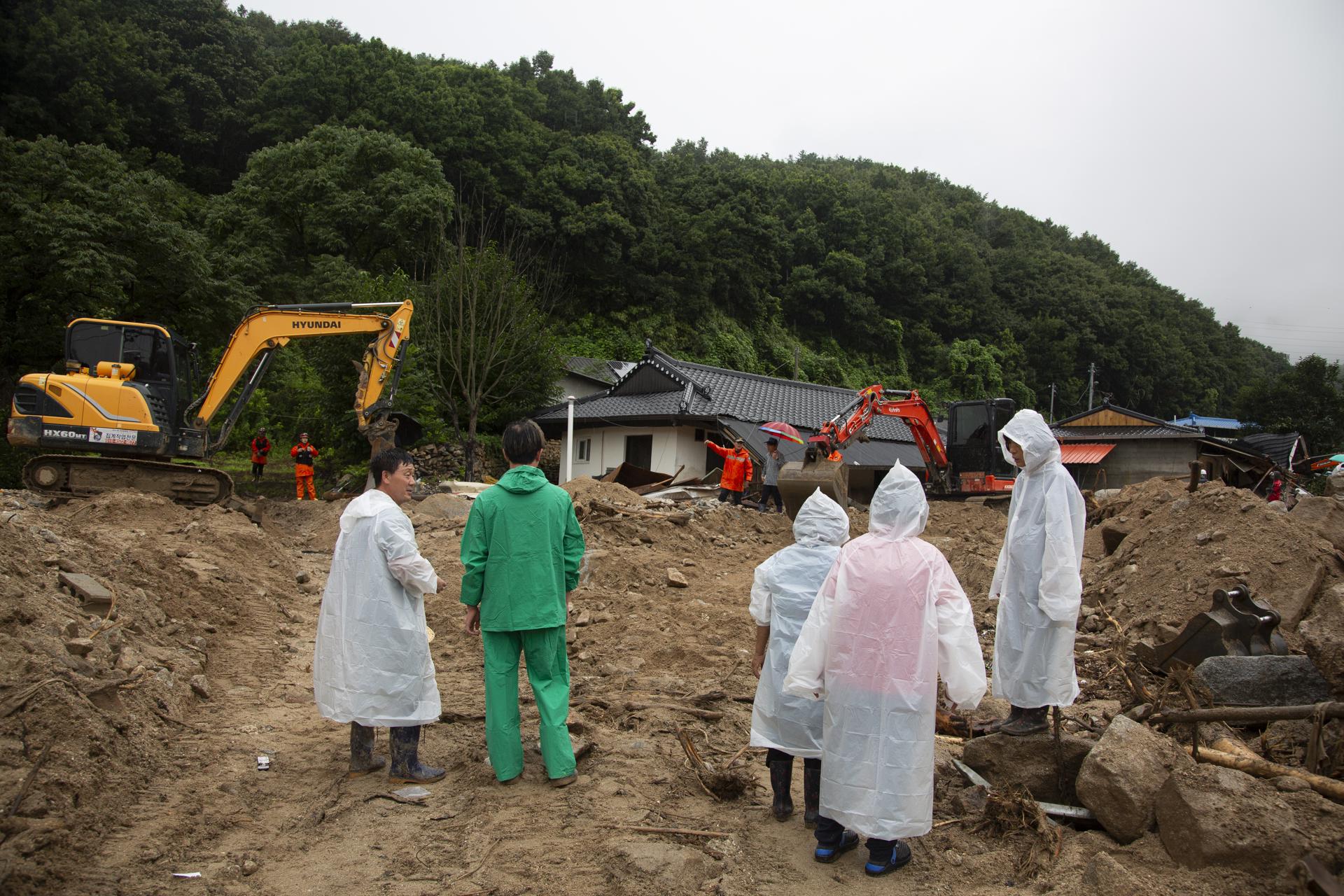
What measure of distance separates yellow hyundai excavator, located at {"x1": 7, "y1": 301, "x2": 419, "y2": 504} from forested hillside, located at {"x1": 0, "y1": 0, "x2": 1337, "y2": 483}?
18.4 ft

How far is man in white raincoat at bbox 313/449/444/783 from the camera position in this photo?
405 cm

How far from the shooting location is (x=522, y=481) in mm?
4078

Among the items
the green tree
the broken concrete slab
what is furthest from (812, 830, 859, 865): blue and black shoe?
the green tree

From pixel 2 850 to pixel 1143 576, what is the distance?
26.3 feet

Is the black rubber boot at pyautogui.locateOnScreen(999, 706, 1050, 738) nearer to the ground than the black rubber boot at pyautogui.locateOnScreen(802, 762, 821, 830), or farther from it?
farther from it

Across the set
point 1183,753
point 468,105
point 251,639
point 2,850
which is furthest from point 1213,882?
point 468,105

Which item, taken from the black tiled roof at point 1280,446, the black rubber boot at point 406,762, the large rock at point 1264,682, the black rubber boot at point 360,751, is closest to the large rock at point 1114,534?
the large rock at point 1264,682

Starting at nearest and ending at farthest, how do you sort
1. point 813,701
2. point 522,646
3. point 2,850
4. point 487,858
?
point 2,850
point 487,858
point 813,701
point 522,646

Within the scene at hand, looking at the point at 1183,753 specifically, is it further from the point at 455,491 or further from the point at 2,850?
the point at 455,491

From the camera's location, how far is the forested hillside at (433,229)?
1864cm

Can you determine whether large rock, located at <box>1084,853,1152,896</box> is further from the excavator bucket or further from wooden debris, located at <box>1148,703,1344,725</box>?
the excavator bucket

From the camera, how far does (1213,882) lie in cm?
302

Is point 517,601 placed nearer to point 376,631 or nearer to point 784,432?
point 376,631

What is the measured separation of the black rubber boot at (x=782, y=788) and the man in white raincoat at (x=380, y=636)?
1.59m
